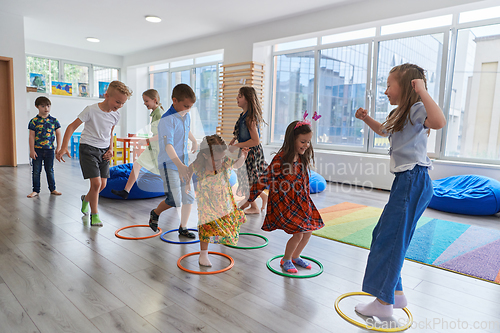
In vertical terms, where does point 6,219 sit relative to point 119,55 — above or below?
below

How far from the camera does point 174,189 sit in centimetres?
266

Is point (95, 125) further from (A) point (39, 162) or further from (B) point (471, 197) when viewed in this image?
(B) point (471, 197)

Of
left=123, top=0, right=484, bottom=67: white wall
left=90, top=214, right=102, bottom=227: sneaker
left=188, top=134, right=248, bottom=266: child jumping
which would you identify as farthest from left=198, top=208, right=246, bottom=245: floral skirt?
left=123, top=0, right=484, bottom=67: white wall

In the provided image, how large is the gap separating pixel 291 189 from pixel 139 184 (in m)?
2.56

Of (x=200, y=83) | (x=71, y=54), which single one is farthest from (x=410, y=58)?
(x=71, y=54)

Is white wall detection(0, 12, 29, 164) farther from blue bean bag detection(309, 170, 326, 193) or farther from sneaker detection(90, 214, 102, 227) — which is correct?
blue bean bag detection(309, 170, 326, 193)

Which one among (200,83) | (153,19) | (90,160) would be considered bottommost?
(90,160)

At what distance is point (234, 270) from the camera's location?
2.18 metres

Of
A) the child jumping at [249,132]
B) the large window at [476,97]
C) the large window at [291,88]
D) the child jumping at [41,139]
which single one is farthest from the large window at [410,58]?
the child jumping at [41,139]

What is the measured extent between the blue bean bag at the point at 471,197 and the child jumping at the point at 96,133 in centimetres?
370

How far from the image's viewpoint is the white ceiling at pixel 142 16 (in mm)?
5453

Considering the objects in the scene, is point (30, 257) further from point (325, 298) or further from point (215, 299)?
point (325, 298)

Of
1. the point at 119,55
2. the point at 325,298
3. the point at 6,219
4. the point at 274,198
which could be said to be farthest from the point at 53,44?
the point at 325,298

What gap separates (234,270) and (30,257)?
1387 millimetres
